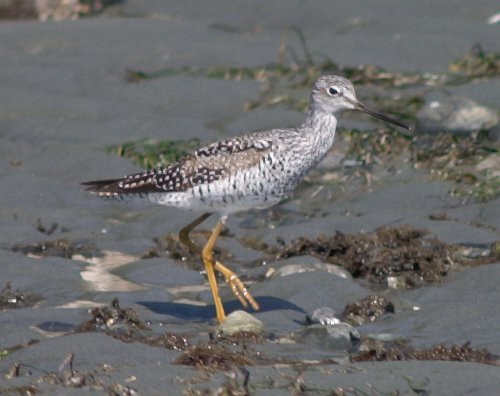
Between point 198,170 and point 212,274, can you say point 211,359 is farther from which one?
point 198,170

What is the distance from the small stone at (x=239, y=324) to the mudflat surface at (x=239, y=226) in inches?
5.2

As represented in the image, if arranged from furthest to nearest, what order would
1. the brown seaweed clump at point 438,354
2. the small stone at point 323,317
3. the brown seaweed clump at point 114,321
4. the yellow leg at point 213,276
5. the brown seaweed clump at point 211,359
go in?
the yellow leg at point 213,276 → the small stone at point 323,317 → the brown seaweed clump at point 114,321 → the brown seaweed clump at point 438,354 → the brown seaweed clump at point 211,359

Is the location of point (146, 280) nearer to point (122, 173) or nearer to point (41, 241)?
point (41, 241)

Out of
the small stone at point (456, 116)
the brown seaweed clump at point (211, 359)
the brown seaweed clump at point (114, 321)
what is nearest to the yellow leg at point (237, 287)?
the brown seaweed clump at point (114, 321)

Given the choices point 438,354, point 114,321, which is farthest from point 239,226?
point 438,354

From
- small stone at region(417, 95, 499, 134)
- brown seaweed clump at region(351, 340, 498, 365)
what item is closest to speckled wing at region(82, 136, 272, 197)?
brown seaweed clump at region(351, 340, 498, 365)

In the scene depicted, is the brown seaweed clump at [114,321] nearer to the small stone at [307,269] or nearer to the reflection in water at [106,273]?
the reflection in water at [106,273]

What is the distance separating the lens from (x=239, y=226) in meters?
9.56

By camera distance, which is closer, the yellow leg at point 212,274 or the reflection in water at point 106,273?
the yellow leg at point 212,274

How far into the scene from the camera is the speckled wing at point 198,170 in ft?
25.8

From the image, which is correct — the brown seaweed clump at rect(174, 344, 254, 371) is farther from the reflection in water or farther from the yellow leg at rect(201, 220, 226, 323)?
the reflection in water

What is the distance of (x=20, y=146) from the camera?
1114 centimetres

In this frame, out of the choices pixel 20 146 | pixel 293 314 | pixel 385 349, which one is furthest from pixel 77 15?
pixel 385 349

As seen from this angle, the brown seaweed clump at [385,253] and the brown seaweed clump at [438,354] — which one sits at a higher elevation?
the brown seaweed clump at [438,354]
